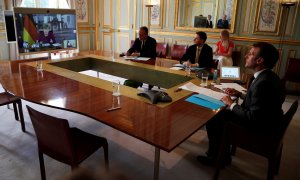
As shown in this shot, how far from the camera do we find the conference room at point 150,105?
5.25ft

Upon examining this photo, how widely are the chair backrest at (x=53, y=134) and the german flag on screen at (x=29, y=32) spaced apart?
215 centimetres

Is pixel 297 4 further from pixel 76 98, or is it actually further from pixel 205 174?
pixel 76 98

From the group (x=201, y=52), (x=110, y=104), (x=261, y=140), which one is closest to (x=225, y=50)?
(x=201, y=52)

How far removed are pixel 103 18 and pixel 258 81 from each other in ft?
19.7

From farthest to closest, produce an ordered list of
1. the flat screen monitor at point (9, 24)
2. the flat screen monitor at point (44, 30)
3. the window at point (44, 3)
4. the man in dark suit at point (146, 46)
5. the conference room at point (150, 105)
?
the window at point (44, 3), the man in dark suit at point (146, 46), the flat screen monitor at point (9, 24), the flat screen monitor at point (44, 30), the conference room at point (150, 105)

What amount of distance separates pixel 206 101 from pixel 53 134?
1.18m

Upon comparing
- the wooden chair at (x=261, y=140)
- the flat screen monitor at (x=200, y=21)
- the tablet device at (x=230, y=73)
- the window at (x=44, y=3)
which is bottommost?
the wooden chair at (x=261, y=140)

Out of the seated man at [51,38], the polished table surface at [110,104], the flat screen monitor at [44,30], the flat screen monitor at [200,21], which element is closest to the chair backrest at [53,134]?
the polished table surface at [110,104]

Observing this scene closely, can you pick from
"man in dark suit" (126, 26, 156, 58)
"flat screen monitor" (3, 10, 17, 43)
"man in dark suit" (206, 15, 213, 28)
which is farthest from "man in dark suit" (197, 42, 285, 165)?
"man in dark suit" (206, 15, 213, 28)

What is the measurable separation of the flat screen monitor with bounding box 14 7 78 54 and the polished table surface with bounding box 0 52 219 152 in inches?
27.7

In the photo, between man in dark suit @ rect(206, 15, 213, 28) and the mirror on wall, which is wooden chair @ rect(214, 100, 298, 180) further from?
man in dark suit @ rect(206, 15, 213, 28)

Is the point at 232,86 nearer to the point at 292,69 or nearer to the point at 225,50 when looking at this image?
the point at 225,50

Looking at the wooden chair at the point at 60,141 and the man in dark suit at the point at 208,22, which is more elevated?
the man in dark suit at the point at 208,22

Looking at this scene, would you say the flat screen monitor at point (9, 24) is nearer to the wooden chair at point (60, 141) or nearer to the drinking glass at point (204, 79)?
the wooden chair at point (60, 141)
